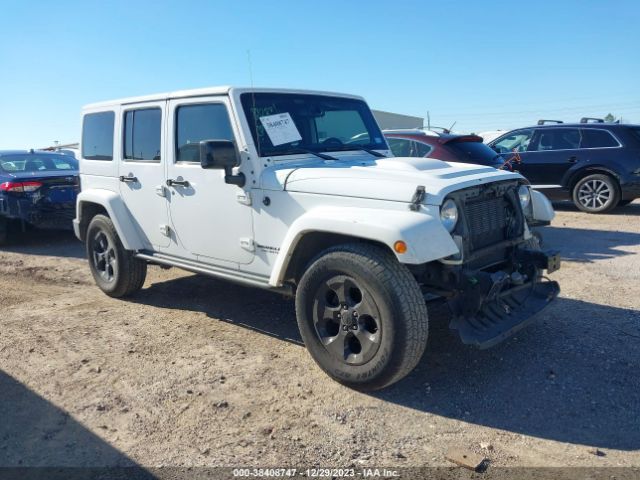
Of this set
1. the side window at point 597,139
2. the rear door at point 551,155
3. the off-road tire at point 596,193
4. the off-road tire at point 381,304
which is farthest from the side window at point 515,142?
the off-road tire at point 381,304

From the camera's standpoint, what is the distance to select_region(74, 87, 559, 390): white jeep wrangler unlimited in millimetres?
3324

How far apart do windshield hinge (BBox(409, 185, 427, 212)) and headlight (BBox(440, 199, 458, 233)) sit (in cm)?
16

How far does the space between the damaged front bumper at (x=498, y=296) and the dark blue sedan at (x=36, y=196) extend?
6.80 meters

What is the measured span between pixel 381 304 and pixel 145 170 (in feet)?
9.18

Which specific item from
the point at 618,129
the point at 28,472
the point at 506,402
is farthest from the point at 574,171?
the point at 28,472

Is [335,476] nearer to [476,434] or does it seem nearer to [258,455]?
[258,455]

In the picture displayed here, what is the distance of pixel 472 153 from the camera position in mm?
7934

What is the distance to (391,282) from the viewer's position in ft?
10.6

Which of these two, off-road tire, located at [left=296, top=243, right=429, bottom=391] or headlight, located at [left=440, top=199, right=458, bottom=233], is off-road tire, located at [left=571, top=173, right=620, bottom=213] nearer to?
headlight, located at [left=440, top=199, right=458, bottom=233]

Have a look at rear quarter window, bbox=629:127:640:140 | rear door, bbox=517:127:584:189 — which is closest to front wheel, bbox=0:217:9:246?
rear door, bbox=517:127:584:189

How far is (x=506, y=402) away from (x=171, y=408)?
2.11m

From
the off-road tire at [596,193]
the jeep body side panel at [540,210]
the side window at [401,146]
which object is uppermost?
the side window at [401,146]

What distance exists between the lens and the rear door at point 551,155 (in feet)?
33.2

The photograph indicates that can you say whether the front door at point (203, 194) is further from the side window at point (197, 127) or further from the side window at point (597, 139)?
the side window at point (597, 139)
